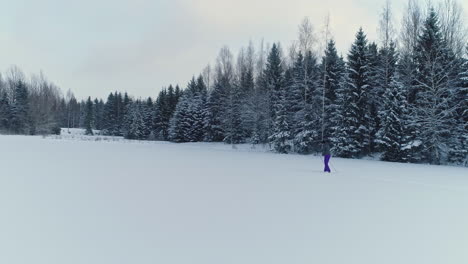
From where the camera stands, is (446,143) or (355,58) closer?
(446,143)

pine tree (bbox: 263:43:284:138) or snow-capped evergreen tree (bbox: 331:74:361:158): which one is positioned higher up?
pine tree (bbox: 263:43:284:138)

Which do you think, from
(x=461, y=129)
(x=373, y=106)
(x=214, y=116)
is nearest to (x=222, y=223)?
(x=461, y=129)

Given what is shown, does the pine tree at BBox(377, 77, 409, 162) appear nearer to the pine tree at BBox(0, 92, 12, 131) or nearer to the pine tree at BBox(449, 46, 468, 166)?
the pine tree at BBox(449, 46, 468, 166)

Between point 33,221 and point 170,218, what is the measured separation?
85.8 inches

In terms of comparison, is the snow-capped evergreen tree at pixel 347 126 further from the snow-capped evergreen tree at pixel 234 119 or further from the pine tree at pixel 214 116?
the pine tree at pixel 214 116

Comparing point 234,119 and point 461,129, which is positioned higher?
point 234,119

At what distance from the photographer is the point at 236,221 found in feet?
14.3

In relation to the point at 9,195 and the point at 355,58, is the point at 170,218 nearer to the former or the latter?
the point at 9,195

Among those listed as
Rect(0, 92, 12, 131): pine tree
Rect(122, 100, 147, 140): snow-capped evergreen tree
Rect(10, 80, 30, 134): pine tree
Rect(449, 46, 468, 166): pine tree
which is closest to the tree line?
Rect(449, 46, 468, 166): pine tree

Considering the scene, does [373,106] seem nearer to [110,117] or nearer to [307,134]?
[307,134]

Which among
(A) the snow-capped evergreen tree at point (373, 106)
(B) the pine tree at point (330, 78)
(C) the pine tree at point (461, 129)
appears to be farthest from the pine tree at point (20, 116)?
(C) the pine tree at point (461, 129)

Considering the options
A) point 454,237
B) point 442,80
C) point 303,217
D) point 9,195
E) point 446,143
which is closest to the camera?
point 454,237

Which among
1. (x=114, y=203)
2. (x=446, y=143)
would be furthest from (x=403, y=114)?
(x=114, y=203)

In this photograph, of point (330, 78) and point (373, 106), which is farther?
point (330, 78)
